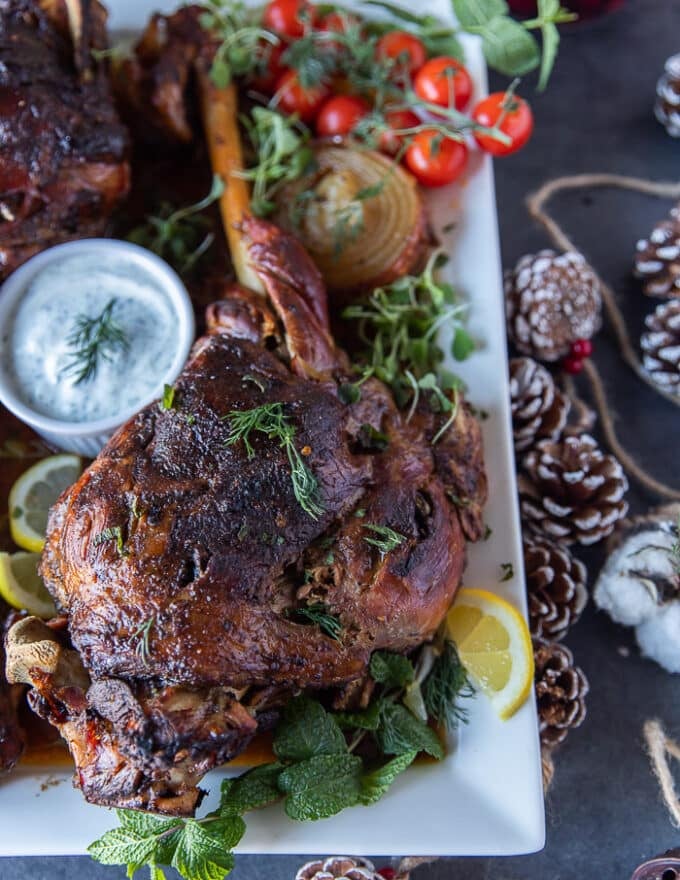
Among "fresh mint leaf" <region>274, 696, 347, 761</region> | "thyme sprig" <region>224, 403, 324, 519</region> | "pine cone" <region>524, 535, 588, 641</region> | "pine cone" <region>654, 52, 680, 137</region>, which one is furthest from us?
"pine cone" <region>654, 52, 680, 137</region>

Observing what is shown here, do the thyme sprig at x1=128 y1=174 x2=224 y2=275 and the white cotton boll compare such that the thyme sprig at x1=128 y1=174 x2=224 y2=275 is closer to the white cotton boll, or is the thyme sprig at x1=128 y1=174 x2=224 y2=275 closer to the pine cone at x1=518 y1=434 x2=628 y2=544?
the pine cone at x1=518 y1=434 x2=628 y2=544

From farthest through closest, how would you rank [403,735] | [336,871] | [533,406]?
1. [533,406]
2. [336,871]
3. [403,735]

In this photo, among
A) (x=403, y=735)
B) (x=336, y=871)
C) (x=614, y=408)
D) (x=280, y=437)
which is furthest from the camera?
(x=614, y=408)

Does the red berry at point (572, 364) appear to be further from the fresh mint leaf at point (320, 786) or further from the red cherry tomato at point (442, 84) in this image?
the fresh mint leaf at point (320, 786)

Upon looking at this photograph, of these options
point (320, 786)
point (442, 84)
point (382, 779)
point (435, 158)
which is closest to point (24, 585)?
point (320, 786)

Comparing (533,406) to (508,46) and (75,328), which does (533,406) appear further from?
(75,328)

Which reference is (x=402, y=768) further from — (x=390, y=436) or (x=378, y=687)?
(x=390, y=436)

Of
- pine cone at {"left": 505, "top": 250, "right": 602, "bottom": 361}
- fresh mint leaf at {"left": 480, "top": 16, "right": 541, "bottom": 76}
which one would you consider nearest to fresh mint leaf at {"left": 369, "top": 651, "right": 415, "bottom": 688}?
pine cone at {"left": 505, "top": 250, "right": 602, "bottom": 361}
